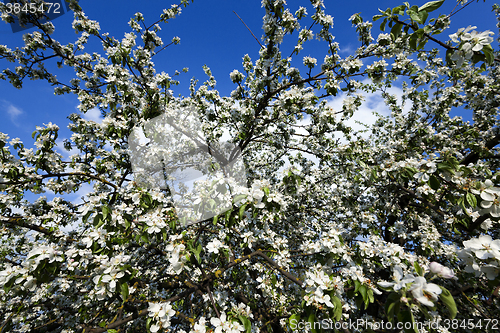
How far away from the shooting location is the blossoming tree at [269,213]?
8.00ft

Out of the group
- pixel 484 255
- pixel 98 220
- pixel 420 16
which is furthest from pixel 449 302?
pixel 98 220

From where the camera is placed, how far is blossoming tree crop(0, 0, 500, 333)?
244 cm

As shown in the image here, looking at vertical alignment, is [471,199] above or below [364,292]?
above

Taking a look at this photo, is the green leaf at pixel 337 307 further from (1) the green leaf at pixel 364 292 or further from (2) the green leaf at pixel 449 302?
(2) the green leaf at pixel 449 302

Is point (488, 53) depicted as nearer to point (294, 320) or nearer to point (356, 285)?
point (356, 285)

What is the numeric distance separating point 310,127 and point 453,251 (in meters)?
4.68

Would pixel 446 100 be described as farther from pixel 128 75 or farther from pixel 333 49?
pixel 128 75

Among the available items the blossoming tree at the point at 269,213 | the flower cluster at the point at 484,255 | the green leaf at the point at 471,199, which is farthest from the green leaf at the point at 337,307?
the green leaf at the point at 471,199

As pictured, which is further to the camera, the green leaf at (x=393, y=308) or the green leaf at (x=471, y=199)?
the green leaf at (x=471, y=199)

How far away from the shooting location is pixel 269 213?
11.7 ft

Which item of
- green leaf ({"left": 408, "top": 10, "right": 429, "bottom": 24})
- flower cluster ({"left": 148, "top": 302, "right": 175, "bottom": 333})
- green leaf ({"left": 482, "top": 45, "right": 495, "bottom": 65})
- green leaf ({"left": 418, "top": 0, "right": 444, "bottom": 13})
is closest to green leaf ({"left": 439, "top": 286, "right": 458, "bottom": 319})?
green leaf ({"left": 482, "top": 45, "right": 495, "bottom": 65})

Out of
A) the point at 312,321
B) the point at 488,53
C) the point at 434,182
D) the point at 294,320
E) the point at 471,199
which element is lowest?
the point at 294,320

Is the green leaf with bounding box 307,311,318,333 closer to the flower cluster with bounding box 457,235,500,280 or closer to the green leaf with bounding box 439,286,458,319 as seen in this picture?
the green leaf with bounding box 439,286,458,319

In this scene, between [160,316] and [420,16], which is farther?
[160,316]
